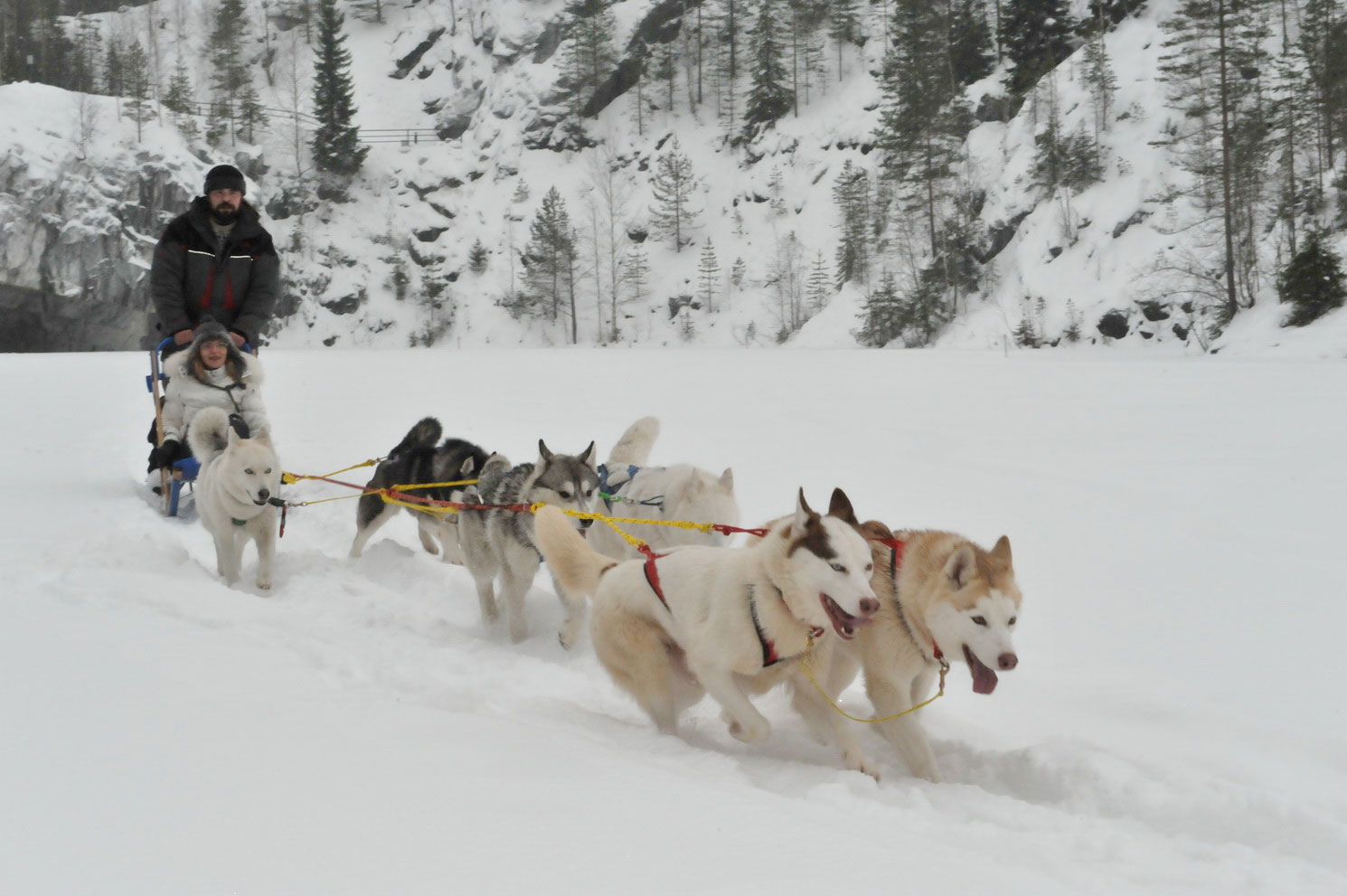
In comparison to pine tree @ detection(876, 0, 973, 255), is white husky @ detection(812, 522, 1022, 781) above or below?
below

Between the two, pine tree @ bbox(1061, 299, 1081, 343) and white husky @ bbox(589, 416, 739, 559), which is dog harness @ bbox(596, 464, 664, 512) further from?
pine tree @ bbox(1061, 299, 1081, 343)

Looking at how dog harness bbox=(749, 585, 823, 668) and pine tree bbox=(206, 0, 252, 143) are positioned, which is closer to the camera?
dog harness bbox=(749, 585, 823, 668)

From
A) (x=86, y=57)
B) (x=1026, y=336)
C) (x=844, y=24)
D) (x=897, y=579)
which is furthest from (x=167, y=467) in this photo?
(x=86, y=57)

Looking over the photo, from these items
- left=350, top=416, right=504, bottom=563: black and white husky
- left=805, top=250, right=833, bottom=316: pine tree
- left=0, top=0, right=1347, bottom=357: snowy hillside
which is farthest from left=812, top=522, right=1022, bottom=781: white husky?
left=805, top=250, right=833, bottom=316: pine tree

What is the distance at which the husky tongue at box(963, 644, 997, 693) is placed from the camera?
299 cm

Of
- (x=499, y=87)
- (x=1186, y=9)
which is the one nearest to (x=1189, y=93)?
(x=1186, y=9)

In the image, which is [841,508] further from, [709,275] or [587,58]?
[587,58]

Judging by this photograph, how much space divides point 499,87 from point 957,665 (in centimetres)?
5392

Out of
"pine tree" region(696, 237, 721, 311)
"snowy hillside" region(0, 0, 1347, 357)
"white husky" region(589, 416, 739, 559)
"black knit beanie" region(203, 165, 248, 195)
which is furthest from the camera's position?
"pine tree" region(696, 237, 721, 311)

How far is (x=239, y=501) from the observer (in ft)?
17.3

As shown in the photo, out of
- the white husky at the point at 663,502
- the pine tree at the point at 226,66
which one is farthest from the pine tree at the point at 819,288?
the white husky at the point at 663,502

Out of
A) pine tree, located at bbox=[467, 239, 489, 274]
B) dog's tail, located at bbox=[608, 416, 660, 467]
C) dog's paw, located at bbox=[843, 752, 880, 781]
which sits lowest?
dog's paw, located at bbox=[843, 752, 880, 781]

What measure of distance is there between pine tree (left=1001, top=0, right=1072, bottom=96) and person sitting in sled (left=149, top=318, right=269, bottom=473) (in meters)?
35.0

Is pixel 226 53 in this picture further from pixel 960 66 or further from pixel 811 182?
pixel 960 66
